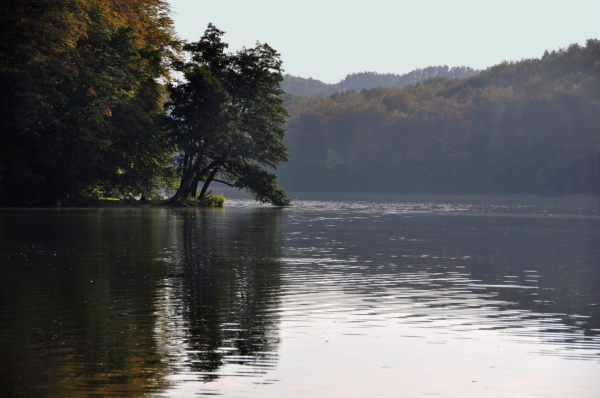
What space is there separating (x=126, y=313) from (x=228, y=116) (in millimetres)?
52938

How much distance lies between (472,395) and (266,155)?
61504 millimetres

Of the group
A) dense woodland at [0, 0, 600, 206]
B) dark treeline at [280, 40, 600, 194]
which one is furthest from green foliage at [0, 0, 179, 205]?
dark treeline at [280, 40, 600, 194]

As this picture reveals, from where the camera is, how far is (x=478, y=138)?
557 ft

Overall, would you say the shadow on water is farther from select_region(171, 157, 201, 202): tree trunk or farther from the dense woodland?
select_region(171, 157, 201, 202): tree trunk

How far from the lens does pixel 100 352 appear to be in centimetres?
1053

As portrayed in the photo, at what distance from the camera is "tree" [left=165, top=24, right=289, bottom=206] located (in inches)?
2603

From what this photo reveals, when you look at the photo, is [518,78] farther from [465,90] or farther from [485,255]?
[485,255]

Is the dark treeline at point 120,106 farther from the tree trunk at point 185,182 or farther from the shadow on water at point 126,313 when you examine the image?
the shadow on water at point 126,313

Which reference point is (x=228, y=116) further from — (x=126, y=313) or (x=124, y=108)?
(x=126, y=313)

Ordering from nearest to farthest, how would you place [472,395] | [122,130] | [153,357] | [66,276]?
1. [472,395]
2. [153,357]
3. [66,276]
4. [122,130]

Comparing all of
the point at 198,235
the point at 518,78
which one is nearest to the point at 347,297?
the point at 198,235

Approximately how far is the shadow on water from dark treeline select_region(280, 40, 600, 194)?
418 ft

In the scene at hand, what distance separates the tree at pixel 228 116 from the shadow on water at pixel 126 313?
38046mm

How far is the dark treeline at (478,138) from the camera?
15200 cm
